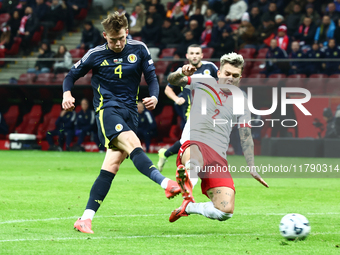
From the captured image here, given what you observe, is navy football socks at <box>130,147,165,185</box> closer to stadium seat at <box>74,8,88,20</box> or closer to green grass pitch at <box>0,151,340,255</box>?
green grass pitch at <box>0,151,340,255</box>

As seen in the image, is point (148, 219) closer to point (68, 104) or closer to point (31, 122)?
point (68, 104)

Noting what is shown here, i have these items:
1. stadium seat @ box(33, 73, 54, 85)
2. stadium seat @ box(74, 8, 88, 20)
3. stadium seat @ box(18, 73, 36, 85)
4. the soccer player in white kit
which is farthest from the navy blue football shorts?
stadium seat @ box(74, 8, 88, 20)

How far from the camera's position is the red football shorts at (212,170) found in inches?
207

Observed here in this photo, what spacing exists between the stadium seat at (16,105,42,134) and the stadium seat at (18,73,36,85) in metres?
1.36

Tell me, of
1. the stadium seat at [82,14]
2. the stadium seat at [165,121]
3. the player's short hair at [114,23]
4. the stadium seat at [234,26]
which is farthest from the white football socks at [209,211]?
the stadium seat at [82,14]

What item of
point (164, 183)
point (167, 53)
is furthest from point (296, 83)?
point (164, 183)

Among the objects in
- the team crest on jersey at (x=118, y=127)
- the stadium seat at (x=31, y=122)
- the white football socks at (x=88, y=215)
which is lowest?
the stadium seat at (x=31, y=122)

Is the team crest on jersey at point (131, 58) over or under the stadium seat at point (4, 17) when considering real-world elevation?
under

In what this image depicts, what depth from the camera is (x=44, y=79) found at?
18.5 meters

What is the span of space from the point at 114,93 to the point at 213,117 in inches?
40.5

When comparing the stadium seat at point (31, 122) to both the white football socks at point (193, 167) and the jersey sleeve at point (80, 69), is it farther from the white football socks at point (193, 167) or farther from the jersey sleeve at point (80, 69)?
the white football socks at point (193, 167)

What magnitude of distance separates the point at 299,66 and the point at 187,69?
37.9ft

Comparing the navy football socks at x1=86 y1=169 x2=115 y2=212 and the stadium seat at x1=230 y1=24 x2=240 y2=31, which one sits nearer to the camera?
the navy football socks at x1=86 y1=169 x2=115 y2=212

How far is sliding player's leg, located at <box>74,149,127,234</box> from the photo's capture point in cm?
523
